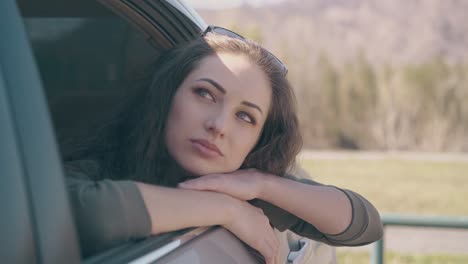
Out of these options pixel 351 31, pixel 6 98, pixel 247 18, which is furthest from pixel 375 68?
pixel 247 18

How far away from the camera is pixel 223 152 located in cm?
200

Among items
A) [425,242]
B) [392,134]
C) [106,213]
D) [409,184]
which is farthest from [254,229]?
[392,134]

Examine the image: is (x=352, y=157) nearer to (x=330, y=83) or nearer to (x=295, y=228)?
(x=330, y=83)

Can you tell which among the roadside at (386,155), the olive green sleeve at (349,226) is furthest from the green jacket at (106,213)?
the roadside at (386,155)

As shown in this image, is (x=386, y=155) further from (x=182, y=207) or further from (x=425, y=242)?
(x=182, y=207)

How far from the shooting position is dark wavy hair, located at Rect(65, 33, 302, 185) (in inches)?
82.0

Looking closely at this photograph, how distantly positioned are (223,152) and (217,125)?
84 mm

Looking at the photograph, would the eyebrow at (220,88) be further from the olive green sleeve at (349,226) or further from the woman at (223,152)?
the olive green sleeve at (349,226)

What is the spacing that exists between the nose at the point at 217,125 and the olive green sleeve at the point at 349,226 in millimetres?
306

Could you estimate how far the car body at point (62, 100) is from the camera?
3.70 feet

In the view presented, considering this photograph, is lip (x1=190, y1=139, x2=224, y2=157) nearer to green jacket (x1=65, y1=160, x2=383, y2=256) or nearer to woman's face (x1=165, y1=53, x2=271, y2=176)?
woman's face (x1=165, y1=53, x2=271, y2=176)

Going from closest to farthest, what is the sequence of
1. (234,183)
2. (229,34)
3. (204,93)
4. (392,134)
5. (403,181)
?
(234,183) → (204,93) → (229,34) → (403,181) → (392,134)

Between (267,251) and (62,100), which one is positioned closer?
(267,251)

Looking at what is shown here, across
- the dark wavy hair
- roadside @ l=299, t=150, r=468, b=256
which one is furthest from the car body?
roadside @ l=299, t=150, r=468, b=256
